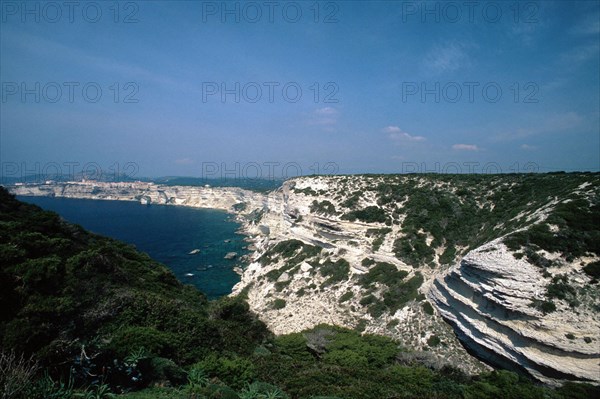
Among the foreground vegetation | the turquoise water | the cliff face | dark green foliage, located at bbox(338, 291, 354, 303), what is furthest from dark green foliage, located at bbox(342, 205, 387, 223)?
the turquoise water

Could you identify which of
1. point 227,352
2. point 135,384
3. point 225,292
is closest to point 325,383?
point 227,352

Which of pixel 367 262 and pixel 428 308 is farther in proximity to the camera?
pixel 367 262

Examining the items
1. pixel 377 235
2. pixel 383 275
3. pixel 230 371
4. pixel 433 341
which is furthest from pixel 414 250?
pixel 230 371

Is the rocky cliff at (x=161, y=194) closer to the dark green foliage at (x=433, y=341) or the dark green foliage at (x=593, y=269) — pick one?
the dark green foliage at (x=433, y=341)

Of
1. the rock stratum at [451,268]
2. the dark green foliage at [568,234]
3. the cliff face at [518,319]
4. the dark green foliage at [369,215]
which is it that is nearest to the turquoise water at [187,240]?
the rock stratum at [451,268]

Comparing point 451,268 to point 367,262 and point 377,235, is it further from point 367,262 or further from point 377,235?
point 377,235

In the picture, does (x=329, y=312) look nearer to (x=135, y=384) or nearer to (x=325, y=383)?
(x=325, y=383)

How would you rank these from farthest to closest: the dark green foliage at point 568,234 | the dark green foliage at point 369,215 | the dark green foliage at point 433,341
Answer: the dark green foliage at point 369,215 < the dark green foliage at point 433,341 < the dark green foliage at point 568,234
